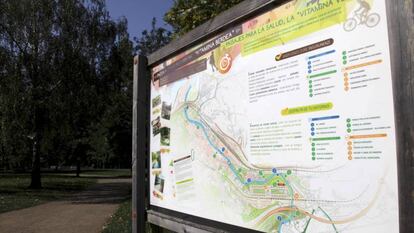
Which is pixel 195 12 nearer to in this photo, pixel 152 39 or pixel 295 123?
pixel 295 123

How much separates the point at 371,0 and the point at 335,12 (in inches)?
7.7

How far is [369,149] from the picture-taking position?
6.43ft

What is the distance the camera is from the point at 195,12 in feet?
27.0

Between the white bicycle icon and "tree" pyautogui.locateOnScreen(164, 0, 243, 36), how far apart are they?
5.88 m

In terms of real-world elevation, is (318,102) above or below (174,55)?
below

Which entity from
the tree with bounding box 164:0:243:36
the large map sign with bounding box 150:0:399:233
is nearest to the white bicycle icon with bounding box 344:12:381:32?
the large map sign with bounding box 150:0:399:233

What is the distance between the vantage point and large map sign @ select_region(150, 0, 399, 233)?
196cm

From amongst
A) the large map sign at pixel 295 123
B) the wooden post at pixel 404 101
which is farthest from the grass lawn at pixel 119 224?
the wooden post at pixel 404 101

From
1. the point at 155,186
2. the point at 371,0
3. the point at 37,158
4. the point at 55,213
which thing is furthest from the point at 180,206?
the point at 37,158

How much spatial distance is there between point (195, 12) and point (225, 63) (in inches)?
215

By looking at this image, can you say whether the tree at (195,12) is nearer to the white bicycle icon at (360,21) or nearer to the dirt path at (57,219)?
the dirt path at (57,219)

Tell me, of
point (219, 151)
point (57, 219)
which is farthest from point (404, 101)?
point (57, 219)

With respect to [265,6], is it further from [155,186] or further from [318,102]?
[155,186]

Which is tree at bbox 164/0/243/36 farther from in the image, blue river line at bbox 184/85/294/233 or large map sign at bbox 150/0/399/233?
large map sign at bbox 150/0/399/233
